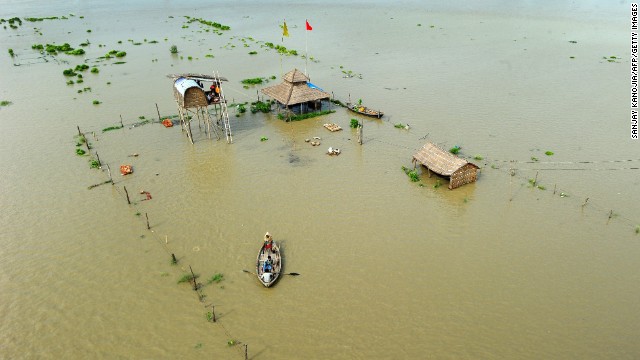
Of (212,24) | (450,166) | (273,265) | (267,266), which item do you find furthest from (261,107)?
(212,24)

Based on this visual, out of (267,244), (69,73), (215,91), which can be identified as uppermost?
(215,91)

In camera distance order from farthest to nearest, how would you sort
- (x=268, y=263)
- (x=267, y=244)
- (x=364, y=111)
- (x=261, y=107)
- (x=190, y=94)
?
(x=261, y=107) → (x=364, y=111) → (x=190, y=94) → (x=267, y=244) → (x=268, y=263)

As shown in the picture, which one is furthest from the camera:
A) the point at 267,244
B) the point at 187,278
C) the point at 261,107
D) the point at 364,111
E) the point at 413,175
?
the point at 261,107

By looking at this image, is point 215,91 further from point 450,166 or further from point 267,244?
point 450,166

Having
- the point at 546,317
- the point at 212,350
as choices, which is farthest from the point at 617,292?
the point at 212,350

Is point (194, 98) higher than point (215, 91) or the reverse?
the reverse

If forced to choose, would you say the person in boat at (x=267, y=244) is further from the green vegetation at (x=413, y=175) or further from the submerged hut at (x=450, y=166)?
the submerged hut at (x=450, y=166)

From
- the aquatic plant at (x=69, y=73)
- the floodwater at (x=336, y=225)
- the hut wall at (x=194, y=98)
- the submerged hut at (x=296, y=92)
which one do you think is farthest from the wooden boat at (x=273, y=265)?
the aquatic plant at (x=69, y=73)
